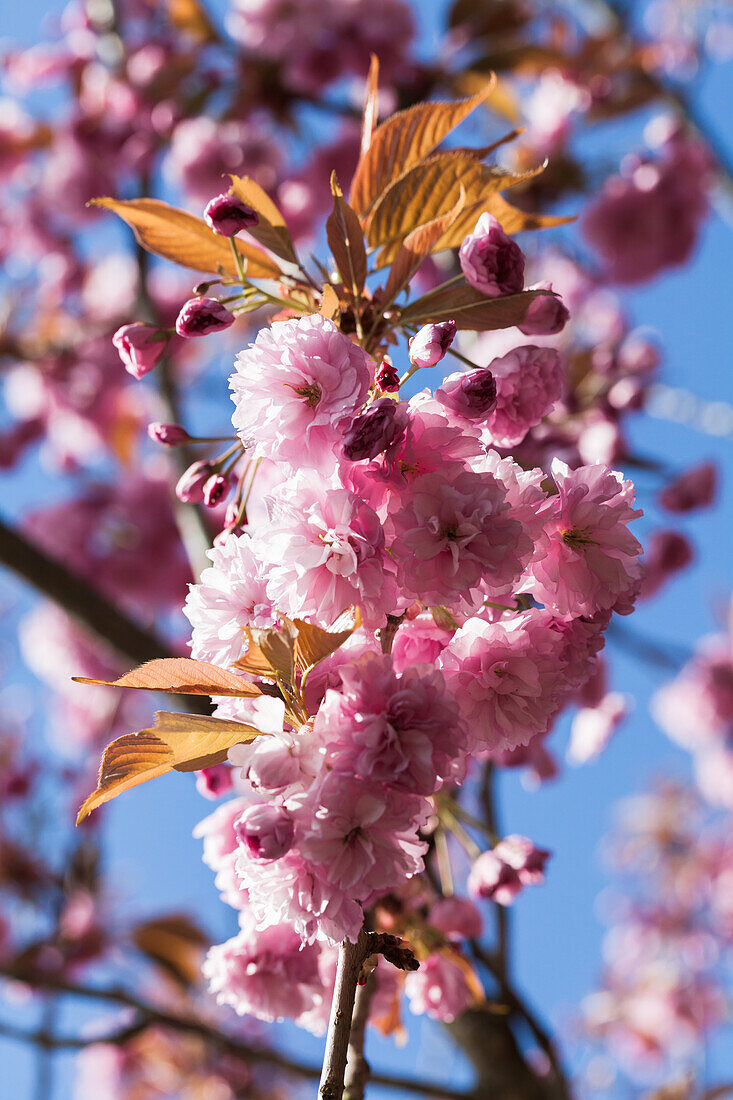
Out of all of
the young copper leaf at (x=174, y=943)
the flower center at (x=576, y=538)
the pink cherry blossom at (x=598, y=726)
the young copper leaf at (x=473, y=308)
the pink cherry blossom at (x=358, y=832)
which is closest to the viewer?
the pink cherry blossom at (x=358, y=832)

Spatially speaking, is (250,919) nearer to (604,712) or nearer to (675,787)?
(604,712)

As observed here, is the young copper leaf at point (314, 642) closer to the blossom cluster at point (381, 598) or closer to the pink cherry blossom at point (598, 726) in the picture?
the blossom cluster at point (381, 598)

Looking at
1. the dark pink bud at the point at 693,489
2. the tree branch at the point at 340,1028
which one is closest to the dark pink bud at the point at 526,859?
the tree branch at the point at 340,1028

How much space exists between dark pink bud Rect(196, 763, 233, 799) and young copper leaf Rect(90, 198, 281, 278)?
0.48 metres

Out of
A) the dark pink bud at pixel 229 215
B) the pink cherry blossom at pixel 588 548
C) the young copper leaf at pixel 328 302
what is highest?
the dark pink bud at pixel 229 215

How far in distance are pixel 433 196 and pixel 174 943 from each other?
2.04m

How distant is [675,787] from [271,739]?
4.68m

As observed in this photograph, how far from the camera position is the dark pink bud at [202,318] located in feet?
2.51

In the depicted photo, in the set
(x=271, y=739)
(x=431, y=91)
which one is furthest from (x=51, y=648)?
(x=271, y=739)

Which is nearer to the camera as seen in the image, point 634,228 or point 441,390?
point 441,390

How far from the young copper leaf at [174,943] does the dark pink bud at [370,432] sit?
2016 mm

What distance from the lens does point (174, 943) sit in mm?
2271

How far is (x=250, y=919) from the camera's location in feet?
2.57

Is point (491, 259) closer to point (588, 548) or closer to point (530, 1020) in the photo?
point (588, 548)
